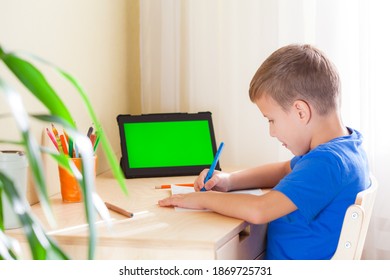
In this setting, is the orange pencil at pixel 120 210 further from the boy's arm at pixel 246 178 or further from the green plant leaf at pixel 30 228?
the green plant leaf at pixel 30 228

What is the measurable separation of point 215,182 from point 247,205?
27 centimetres

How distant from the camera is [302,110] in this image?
1518 millimetres

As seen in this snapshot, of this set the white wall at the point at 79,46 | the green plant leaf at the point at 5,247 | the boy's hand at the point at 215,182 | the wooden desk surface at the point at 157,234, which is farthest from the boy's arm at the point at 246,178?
the green plant leaf at the point at 5,247

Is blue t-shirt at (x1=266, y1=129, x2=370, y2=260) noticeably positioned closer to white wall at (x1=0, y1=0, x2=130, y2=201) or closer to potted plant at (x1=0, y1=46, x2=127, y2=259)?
white wall at (x1=0, y1=0, x2=130, y2=201)

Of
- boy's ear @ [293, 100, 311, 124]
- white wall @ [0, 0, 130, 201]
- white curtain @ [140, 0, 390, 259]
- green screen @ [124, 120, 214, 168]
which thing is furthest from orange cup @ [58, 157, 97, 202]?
white curtain @ [140, 0, 390, 259]

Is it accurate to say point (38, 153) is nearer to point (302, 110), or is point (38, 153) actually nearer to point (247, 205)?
point (247, 205)

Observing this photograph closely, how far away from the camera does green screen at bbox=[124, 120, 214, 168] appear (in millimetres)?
1984

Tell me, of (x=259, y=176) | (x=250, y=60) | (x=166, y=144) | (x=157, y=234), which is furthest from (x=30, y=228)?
(x=250, y=60)

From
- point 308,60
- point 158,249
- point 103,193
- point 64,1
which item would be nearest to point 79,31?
point 64,1

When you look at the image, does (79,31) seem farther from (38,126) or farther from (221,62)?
(221,62)

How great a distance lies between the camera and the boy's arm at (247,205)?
A: 4.59 feet

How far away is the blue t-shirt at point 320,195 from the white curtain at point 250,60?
0.57 meters

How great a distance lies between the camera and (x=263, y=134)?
7.16 ft

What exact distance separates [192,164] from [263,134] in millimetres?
306
